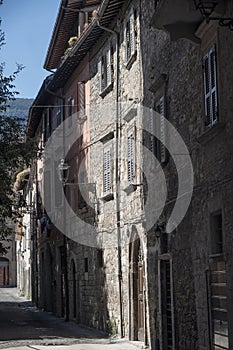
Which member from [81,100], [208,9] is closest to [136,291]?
[81,100]

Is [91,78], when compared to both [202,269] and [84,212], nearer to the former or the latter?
[84,212]

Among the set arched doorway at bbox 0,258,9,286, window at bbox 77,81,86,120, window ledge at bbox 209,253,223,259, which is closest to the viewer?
window ledge at bbox 209,253,223,259

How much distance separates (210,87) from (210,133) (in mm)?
819

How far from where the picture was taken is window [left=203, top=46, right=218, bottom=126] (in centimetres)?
1219

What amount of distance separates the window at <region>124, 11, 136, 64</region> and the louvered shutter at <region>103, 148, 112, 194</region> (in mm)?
2947

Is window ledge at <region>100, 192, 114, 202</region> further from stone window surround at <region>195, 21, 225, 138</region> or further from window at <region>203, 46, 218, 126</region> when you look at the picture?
window at <region>203, 46, 218, 126</region>

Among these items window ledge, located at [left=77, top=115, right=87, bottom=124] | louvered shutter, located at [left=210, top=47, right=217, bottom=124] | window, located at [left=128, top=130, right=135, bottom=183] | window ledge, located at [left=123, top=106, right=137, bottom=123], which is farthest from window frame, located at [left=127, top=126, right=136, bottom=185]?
louvered shutter, located at [left=210, top=47, right=217, bottom=124]

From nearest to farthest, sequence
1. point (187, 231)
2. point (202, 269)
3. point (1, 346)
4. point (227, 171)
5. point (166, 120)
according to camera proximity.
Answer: point (227, 171)
point (202, 269)
point (187, 231)
point (166, 120)
point (1, 346)

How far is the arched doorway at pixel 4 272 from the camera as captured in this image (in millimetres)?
66688

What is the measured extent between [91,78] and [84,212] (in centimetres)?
412

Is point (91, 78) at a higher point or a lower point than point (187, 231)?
higher

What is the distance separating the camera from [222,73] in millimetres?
11797

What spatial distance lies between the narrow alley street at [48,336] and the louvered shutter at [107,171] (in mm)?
3903

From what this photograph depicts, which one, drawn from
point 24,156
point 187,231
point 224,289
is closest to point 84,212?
point 24,156
